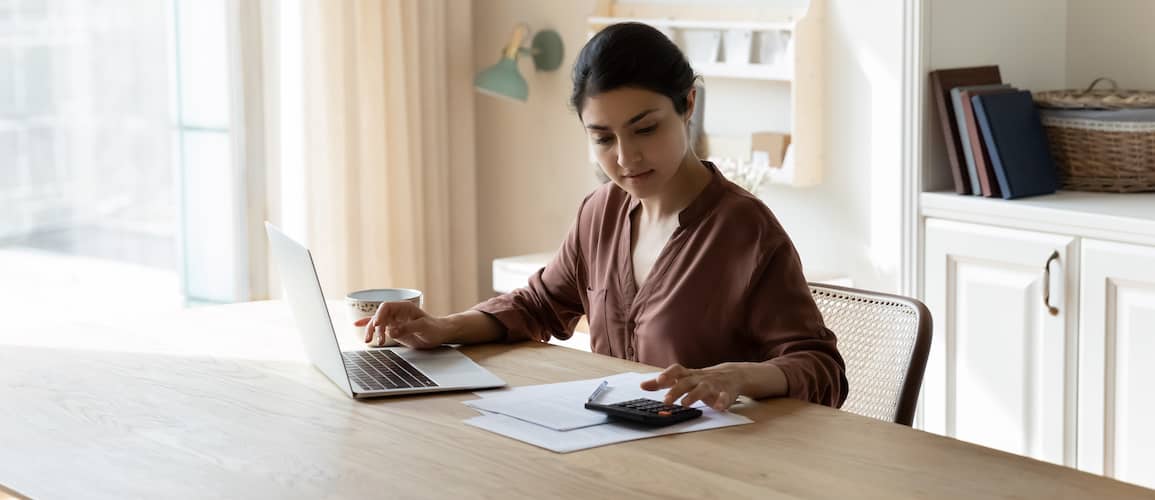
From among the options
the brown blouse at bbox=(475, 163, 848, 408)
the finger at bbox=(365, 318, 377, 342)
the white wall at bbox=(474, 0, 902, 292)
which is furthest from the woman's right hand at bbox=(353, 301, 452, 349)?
the white wall at bbox=(474, 0, 902, 292)

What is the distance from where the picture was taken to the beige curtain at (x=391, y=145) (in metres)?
4.01

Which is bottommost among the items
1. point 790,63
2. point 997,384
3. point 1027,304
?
point 997,384

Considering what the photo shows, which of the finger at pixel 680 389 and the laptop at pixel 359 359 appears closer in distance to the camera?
the finger at pixel 680 389

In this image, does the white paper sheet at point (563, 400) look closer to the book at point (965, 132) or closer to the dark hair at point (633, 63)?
the dark hair at point (633, 63)

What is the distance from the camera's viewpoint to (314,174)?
404cm

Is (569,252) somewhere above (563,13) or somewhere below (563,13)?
below

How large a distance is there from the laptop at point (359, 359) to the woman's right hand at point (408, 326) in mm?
16

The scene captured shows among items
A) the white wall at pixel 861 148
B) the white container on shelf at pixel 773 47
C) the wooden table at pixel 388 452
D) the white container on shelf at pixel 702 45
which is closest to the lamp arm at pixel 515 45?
the white container on shelf at pixel 702 45

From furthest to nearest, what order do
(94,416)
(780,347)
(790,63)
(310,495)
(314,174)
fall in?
(314,174) → (790,63) → (780,347) → (94,416) → (310,495)

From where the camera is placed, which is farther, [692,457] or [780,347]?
[780,347]

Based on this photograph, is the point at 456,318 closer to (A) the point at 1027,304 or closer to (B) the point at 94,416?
(B) the point at 94,416

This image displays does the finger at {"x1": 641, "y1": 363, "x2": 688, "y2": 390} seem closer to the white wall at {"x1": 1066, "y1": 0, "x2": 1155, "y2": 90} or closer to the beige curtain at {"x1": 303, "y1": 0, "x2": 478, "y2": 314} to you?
the white wall at {"x1": 1066, "y1": 0, "x2": 1155, "y2": 90}

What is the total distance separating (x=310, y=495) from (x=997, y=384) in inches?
74.8

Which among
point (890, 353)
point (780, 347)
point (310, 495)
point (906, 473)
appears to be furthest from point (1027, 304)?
point (310, 495)
